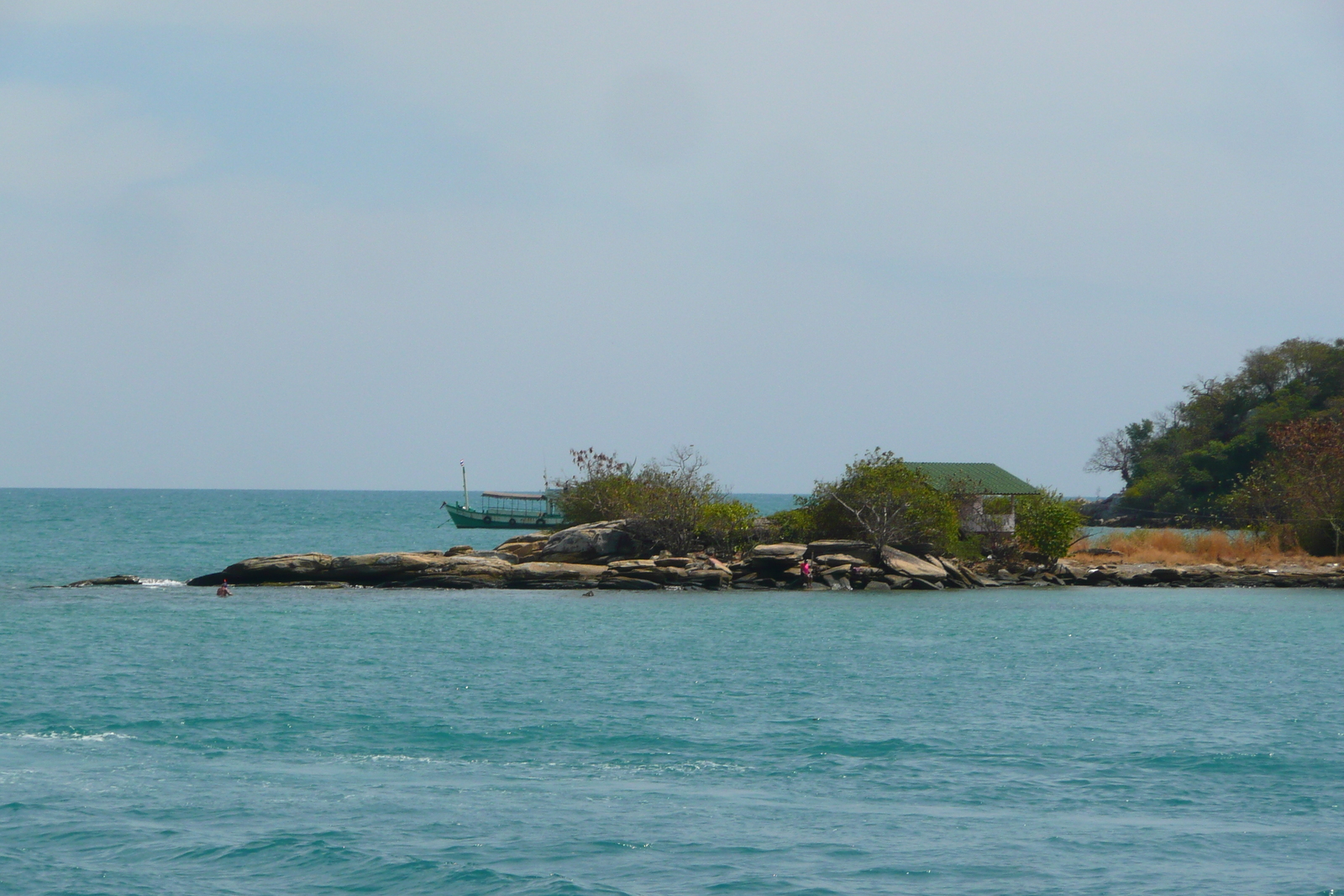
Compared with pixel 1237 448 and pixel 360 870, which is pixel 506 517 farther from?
pixel 360 870

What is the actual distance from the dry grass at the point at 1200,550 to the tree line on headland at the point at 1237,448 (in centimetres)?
116

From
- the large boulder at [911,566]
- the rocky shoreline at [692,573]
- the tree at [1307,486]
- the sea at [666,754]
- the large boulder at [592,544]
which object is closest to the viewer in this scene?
the sea at [666,754]

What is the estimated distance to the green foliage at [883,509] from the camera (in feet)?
193

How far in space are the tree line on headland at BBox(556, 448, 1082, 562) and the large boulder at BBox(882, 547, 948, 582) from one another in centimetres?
73

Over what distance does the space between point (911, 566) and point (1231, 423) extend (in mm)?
74387

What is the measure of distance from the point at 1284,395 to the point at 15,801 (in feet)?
365

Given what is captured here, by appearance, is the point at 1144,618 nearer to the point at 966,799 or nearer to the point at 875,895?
the point at 966,799

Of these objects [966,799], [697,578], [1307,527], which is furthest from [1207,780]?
[1307,527]

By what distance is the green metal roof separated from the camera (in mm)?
63438

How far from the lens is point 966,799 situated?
1934cm

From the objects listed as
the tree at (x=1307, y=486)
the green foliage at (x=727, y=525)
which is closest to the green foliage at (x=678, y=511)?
the green foliage at (x=727, y=525)

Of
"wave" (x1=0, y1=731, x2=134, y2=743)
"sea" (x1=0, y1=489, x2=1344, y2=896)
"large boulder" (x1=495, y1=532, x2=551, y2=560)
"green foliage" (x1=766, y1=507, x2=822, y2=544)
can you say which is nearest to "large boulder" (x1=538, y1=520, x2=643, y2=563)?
"large boulder" (x1=495, y1=532, x2=551, y2=560)

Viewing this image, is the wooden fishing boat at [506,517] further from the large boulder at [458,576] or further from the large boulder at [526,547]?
the large boulder at [458,576]

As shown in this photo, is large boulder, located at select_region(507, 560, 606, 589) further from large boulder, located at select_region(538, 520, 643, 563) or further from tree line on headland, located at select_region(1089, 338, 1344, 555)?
tree line on headland, located at select_region(1089, 338, 1344, 555)
